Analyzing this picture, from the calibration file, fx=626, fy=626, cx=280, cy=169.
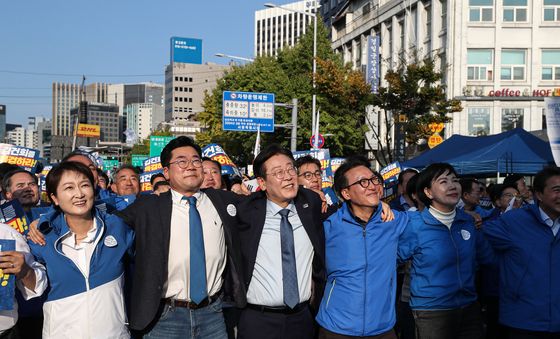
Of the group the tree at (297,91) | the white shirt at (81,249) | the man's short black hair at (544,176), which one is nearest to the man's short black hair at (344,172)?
the man's short black hair at (544,176)

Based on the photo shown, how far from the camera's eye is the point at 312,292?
476cm

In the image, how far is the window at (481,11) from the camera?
1302 inches

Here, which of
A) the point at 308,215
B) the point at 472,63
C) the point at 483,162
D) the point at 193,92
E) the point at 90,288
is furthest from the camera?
the point at 193,92

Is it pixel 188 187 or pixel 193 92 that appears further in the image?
pixel 193 92

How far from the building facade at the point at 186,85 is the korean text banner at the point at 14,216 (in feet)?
496

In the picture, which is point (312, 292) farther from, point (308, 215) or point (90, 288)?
point (90, 288)

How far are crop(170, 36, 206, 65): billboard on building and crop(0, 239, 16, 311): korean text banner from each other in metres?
81.6

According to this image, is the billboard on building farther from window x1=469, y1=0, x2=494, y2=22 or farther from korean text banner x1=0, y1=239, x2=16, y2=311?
korean text banner x1=0, y1=239, x2=16, y2=311

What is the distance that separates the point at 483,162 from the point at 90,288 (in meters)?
11.6

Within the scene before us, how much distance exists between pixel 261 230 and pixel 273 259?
0.23 meters

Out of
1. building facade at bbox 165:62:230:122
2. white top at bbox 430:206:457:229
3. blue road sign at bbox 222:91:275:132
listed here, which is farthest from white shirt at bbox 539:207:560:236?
building facade at bbox 165:62:230:122

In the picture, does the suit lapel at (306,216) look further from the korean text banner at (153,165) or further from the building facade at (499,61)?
the building facade at (499,61)

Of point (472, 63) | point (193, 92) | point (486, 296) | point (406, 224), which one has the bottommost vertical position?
point (486, 296)

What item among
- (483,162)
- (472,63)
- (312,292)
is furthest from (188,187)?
(472,63)
